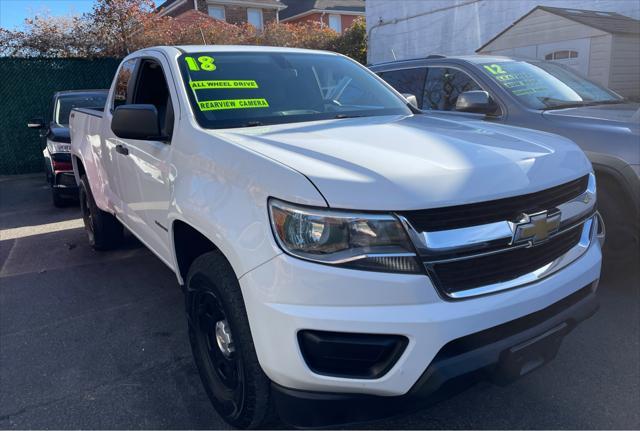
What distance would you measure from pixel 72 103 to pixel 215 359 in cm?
739

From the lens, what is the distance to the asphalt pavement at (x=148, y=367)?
258cm

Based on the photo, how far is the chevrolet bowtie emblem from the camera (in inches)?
78.7

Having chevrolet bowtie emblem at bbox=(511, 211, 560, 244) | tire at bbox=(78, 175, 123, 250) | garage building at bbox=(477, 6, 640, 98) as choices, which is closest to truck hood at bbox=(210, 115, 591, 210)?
chevrolet bowtie emblem at bbox=(511, 211, 560, 244)

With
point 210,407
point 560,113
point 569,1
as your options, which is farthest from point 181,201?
point 569,1

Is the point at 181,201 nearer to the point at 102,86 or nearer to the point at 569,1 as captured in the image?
the point at 102,86

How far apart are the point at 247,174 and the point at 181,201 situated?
2.08 ft

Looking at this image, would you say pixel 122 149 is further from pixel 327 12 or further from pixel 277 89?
pixel 327 12

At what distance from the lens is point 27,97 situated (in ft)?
36.3

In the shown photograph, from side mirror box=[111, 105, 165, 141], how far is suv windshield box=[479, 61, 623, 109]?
10.2 ft

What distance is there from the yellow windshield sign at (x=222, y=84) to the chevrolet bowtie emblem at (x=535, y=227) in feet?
5.86

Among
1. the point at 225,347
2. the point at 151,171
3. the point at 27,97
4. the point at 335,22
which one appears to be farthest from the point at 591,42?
the point at 335,22

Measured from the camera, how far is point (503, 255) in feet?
6.52

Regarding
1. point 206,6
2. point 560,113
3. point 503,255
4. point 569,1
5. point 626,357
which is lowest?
point 626,357

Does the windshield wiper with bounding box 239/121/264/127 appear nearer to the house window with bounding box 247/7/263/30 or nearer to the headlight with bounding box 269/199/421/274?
the headlight with bounding box 269/199/421/274
